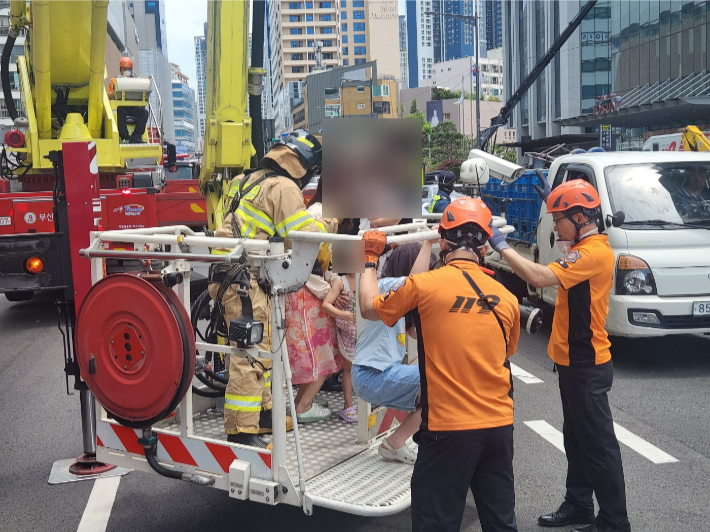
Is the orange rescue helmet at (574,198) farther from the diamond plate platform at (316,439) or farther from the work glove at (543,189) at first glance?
the work glove at (543,189)

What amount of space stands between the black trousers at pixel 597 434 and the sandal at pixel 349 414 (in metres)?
1.44

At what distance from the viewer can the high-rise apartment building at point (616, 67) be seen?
40312mm

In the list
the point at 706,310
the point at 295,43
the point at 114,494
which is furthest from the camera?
the point at 295,43

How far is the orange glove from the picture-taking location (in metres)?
3.71

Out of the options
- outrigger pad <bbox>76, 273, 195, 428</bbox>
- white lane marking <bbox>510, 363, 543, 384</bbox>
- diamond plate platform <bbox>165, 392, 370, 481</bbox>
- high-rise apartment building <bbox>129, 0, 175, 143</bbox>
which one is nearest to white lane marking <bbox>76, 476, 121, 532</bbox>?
diamond plate platform <bbox>165, 392, 370, 481</bbox>

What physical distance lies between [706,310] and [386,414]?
14.7 ft

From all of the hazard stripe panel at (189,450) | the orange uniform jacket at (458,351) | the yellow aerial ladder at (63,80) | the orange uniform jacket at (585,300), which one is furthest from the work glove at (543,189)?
the yellow aerial ladder at (63,80)

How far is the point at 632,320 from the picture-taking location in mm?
7973

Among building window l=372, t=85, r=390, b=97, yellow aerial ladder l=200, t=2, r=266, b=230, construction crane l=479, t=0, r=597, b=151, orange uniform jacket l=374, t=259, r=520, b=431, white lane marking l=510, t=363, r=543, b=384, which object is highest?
building window l=372, t=85, r=390, b=97

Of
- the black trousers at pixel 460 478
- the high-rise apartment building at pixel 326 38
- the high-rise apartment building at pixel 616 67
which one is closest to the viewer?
the black trousers at pixel 460 478

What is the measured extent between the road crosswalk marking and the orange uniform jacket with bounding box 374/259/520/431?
9.30 feet

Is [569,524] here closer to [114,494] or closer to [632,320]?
[114,494]

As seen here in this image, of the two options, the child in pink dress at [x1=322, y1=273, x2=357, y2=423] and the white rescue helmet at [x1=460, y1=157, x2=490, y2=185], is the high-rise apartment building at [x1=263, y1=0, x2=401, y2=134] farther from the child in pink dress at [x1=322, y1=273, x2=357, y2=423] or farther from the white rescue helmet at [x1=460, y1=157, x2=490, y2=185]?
the child in pink dress at [x1=322, y1=273, x2=357, y2=423]

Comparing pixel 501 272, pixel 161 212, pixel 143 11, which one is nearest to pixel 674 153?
pixel 501 272
